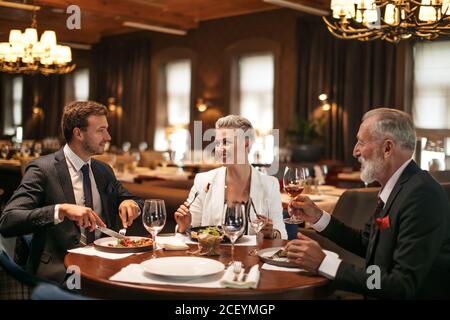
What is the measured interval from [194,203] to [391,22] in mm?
3667

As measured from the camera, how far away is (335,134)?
10.8 metres

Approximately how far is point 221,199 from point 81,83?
14497 millimetres

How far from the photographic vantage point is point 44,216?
2496 millimetres

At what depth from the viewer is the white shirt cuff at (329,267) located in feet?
6.46

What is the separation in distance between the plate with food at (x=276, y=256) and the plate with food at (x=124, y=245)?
49cm

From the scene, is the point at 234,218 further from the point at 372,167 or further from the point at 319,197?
the point at 319,197

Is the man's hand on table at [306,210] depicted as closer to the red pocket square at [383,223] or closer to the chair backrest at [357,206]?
the red pocket square at [383,223]

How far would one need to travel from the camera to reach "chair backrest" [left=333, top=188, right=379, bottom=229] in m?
3.89

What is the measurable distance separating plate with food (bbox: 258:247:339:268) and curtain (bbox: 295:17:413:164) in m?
8.32

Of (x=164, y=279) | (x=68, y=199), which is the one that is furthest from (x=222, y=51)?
(x=164, y=279)

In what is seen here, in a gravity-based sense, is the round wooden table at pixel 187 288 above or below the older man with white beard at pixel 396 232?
below

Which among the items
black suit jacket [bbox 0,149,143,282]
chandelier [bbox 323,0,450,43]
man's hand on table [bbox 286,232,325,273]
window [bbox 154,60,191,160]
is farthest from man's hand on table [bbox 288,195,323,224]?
window [bbox 154,60,191,160]

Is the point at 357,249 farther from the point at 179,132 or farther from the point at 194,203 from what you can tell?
the point at 179,132

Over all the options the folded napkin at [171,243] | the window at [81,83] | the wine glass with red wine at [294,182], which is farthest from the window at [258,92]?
the folded napkin at [171,243]
